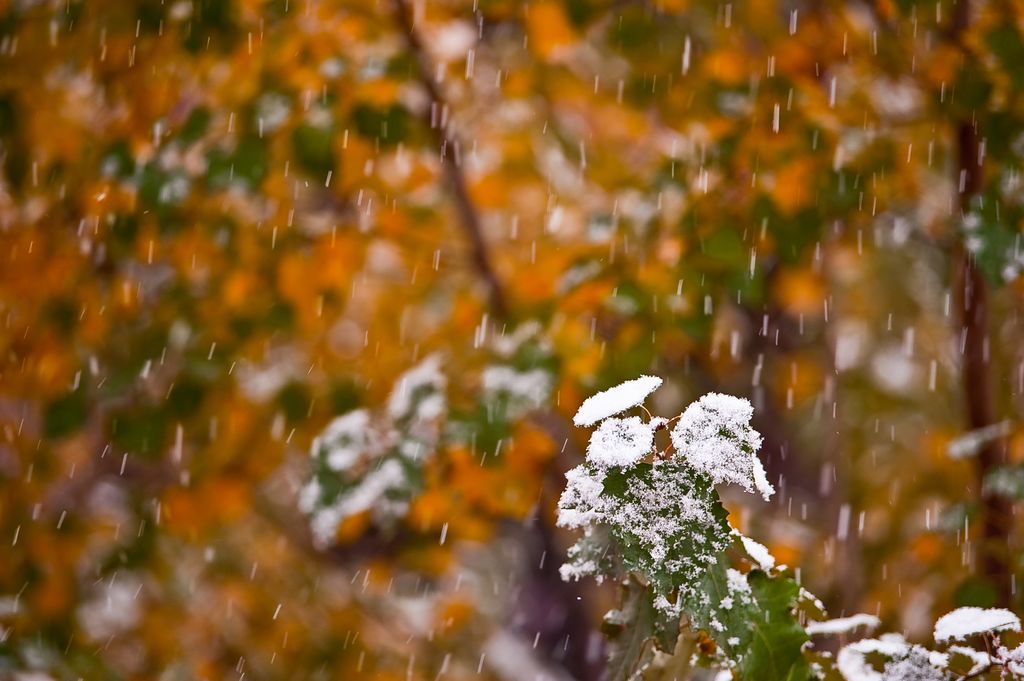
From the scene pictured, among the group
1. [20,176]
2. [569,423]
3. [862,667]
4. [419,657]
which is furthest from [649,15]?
[419,657]

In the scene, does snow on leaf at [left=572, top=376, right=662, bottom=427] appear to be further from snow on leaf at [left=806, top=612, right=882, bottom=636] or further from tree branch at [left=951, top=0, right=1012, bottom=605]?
tree branch at [left=951, top=0, right=1012, bottom=605]

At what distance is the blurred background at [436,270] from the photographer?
2.08 m

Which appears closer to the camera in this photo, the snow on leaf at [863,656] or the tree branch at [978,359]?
the snow on leaf at [863,656]

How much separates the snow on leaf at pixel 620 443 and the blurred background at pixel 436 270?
2.49 ft

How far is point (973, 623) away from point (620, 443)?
0.51 meters

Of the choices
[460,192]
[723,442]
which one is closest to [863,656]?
[723,442]

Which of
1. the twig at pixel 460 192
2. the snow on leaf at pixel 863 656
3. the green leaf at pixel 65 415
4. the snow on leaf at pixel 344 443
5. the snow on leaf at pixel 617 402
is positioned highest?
the twig at pixel 460 192

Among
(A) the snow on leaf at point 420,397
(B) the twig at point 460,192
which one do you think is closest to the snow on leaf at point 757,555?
(A) the snow on leaf at point 420,397

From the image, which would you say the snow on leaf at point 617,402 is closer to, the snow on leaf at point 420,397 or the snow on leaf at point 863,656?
the snow on leaf at point 863,656

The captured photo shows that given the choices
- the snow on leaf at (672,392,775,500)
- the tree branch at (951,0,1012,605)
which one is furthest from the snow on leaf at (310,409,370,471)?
the tree branch at (951,0,1012,605)

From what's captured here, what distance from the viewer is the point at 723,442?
34.5 inches

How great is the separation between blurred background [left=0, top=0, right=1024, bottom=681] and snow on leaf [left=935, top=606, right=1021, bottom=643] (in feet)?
1.72

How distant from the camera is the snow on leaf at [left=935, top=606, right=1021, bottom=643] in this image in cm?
99

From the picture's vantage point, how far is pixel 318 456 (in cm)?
207
